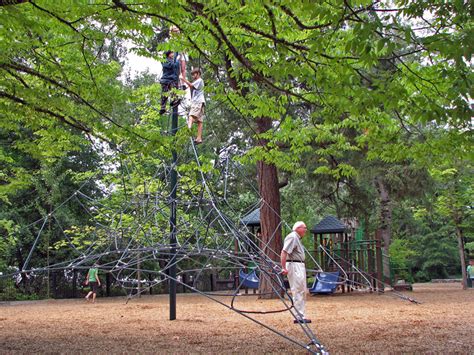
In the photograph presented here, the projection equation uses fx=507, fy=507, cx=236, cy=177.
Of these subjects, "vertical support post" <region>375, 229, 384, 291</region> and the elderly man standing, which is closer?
the elderly man standing

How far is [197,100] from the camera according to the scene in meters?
7.94

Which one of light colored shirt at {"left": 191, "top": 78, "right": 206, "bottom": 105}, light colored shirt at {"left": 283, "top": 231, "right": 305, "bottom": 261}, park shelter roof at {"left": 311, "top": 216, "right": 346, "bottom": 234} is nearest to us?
light colored shirt at {"left": 283, "top": 231, "right": 305, "bottom": 261}

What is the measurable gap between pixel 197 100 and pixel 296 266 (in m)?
2.96

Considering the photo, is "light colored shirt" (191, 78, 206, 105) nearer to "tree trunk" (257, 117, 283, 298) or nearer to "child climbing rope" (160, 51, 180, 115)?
"child climbing rope" (160, 51, 180, 115)

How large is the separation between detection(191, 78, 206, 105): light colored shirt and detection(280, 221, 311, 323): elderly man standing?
8.12 ft

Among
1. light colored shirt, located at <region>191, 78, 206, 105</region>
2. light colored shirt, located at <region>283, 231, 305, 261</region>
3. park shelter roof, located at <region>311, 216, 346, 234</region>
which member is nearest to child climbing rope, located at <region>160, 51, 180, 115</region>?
light colored shirt, located at <region>191, 78, 206, 105</region>

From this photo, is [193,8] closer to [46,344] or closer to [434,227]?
[46,344]

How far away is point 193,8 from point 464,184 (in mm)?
18230

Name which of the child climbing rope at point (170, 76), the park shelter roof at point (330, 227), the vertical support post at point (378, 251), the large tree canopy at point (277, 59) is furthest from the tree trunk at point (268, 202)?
the large tree canopy at point (277, 59)

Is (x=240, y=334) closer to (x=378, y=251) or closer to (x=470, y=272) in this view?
(x=378, y=251)

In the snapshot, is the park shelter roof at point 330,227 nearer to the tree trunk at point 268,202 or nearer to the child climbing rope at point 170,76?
the tree trunk at point 268,202

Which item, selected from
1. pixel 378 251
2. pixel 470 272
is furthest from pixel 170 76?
pixel 470 272

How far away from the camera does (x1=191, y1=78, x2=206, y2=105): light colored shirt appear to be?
303 inches

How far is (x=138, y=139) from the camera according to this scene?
277 inches
